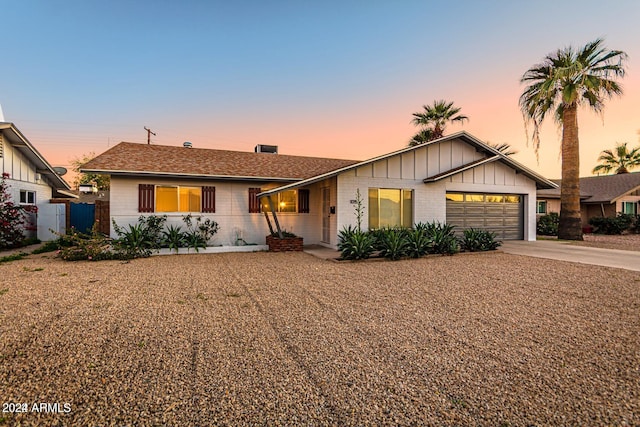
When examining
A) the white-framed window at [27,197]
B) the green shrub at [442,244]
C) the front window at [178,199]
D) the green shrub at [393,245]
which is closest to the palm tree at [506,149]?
the green shrub at [442,244]

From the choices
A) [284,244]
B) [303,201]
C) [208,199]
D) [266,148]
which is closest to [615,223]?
[303,201]

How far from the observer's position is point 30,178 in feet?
44.5

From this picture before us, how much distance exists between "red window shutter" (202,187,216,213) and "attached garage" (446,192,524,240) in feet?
32.1

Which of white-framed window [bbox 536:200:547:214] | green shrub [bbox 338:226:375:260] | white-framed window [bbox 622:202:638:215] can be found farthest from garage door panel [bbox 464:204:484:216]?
white-framed window [bbox 622:202:638:215]

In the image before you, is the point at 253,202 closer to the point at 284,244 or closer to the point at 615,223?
the point at 284,244

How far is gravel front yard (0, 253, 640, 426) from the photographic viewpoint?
212 centimetres

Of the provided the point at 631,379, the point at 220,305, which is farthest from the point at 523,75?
the point at 220,305

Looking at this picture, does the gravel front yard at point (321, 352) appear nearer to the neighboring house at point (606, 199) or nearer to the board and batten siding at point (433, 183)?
the board and batten siding at point (433, 183)

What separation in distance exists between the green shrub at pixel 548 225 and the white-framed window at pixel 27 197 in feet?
92.0

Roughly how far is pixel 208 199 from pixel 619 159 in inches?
1566

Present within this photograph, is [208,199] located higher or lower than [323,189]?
lower

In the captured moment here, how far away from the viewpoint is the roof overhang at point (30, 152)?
36.4ft

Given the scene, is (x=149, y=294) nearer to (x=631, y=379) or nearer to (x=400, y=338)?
(x=400, y=338)

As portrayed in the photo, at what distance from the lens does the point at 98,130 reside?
86.7 feet
